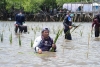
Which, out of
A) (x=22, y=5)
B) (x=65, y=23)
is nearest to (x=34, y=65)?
(x=65, y=23)

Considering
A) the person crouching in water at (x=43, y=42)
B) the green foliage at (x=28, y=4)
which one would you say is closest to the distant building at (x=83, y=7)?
the green foliage at (x=28, y=4)

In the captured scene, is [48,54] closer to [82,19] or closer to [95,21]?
[95,21]

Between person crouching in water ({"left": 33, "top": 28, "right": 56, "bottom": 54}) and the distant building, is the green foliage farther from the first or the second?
person crouching in water ({"left": 33, "top": 28, "right": 56, "bottom": 54})

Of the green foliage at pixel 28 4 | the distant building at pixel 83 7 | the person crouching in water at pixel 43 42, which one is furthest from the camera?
the distant building at pixel 83 7

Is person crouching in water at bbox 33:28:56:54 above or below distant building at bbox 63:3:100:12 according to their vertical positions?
above

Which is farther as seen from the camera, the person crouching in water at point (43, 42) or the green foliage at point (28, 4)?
the green foliage at point (28, 4)

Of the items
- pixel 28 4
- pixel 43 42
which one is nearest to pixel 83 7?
pixel 28 4

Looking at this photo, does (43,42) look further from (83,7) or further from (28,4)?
(28,4)

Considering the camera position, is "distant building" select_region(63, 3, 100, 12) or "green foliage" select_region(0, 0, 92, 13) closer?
"green foliage" select_region(0, 0, 92, 13)

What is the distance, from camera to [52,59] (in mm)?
11062

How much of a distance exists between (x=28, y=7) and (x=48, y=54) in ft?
174

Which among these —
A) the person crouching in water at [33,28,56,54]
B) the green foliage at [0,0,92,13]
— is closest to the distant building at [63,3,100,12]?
the green foliage at [0,0,92,13]

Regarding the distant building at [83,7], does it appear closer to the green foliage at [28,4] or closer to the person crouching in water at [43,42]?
the green foliage at [28,4]

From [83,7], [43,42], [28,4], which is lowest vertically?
[83,7]
